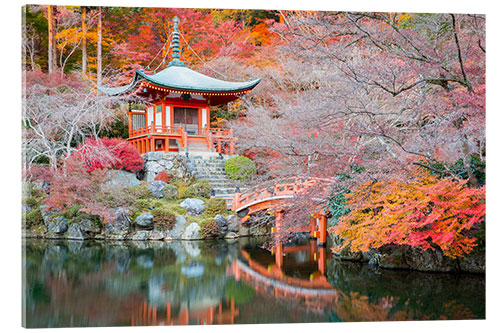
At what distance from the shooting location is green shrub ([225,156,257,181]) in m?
9.71

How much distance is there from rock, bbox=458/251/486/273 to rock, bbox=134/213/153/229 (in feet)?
17.3

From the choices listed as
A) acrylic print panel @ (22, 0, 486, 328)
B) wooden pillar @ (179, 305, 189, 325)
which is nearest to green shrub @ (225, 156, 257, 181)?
acrylic print panel @ (22, 0, 486, 328)

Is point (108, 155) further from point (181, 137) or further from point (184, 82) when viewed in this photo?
point (184, 82)

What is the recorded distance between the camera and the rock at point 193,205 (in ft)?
28.4

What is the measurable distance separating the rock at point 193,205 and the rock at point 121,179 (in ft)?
3.86

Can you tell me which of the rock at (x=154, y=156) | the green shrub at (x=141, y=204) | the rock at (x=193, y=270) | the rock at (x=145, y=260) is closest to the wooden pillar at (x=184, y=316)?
the rock at (x=193, y=270)

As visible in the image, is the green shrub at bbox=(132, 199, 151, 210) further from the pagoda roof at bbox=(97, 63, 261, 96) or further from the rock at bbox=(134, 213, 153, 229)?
the pagoda roof at bbox=(97, 63, 261, 96)

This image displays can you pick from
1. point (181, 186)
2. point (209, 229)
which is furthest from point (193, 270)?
point (181, 186)

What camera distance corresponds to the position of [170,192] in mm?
9094

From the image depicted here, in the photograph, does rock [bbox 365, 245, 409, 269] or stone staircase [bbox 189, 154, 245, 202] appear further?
stone staircase [bbox 189, 154, 245, 202]

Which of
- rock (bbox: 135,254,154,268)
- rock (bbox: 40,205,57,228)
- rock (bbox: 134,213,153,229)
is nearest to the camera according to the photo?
rock (bbox: 135,254,154,268)

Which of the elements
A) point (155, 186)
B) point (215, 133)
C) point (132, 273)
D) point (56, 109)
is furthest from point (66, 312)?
point (215, 133)

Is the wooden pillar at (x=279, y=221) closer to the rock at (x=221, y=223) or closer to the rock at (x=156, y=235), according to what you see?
the rock at (x=221, y=223)

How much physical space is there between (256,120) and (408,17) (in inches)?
177
